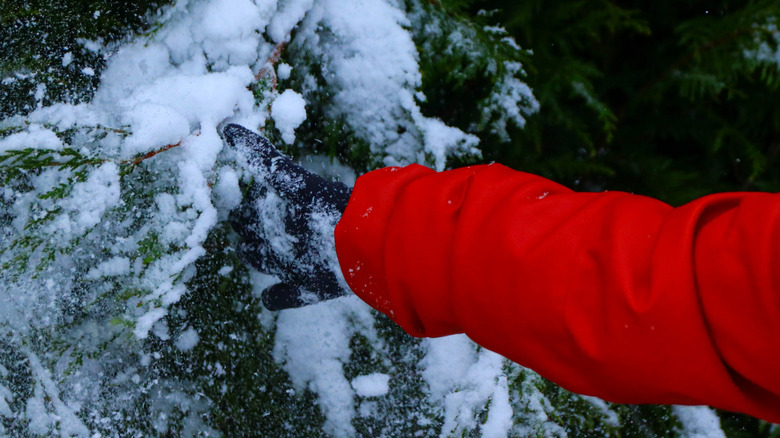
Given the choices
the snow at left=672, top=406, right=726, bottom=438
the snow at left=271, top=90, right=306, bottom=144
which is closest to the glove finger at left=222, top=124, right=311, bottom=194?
the snow at left=271, top=90, right=306, bottom=144

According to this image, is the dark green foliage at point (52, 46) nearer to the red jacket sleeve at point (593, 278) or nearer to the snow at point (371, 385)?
the red jacket sleeve at point (593, 278)

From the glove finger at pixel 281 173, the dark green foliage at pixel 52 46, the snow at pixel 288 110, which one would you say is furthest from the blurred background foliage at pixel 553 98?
the glove finger at pixel 281 173

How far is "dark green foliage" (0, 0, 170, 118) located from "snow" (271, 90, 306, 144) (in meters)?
0.54

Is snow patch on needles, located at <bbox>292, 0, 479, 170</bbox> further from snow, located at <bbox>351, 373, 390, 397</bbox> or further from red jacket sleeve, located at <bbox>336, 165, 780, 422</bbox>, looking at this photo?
snow, located at <bbox>351, 373, 390, 397</bbox>

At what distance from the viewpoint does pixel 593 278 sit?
1019mm

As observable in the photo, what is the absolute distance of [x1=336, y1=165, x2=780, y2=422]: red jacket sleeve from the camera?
0.90 metres

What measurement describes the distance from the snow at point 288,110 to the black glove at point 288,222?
16 centimetres

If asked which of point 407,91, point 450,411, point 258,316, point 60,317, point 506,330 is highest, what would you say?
point 407,91

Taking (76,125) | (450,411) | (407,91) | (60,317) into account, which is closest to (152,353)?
(60,317)

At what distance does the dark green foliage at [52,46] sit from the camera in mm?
1424

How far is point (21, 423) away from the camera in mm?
1492

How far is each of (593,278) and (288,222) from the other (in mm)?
927

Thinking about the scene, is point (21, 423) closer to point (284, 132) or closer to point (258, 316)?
point (258, 316)

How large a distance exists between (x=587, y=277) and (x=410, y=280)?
427mm
